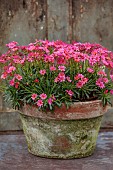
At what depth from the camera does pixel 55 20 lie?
14.4 ft

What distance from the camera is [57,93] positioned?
→ 120 inches

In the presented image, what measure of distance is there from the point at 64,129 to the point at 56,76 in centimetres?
29

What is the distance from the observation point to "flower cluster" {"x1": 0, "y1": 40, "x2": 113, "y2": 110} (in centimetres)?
303

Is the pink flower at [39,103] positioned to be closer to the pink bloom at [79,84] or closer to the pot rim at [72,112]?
the pot rim at [72,112]

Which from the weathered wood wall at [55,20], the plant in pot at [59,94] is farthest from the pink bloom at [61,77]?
the weathered wood wall at [55,20]

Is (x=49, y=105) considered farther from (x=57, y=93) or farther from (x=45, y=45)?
(x=45, y=45)

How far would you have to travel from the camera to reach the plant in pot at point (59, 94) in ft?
9.98

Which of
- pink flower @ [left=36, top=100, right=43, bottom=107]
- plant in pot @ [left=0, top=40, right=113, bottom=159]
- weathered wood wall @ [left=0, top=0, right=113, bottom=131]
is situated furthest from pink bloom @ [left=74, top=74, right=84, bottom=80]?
weathered wood wall @ [left=0, top=0, right=113, bottom=131]

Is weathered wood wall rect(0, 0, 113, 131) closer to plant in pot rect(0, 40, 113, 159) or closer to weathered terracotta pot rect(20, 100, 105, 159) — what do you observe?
plant in pot rect(0, 40, 113, 159)

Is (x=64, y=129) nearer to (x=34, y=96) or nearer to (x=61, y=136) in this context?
(x=61, y=136)

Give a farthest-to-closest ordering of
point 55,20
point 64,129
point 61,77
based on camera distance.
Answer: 1. point 55,20
2. point 64,129
3. point 61,77

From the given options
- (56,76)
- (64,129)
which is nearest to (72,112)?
(64,129)

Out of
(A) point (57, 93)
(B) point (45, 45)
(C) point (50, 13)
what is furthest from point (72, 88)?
(C) point (50, 13)

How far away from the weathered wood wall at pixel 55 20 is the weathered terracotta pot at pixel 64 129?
131 cm
